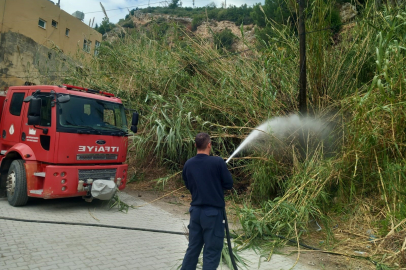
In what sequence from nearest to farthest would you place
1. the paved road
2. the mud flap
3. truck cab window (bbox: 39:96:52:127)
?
1. the paved road
2. truck cab window (bbox: 39:96:52:127)
3. the mud flap

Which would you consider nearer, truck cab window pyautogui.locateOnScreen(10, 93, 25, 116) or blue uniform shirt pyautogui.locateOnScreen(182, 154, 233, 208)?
blue uniform shirt pyautogui.locateOnScreen(182, 154, 233, 208)

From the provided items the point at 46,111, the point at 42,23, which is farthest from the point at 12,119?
the point at 42,23

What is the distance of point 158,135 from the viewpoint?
8.14m

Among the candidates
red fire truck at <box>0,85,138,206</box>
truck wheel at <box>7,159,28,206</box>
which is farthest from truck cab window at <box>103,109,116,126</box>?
truck wheel at <box>7,159,28,206</box>

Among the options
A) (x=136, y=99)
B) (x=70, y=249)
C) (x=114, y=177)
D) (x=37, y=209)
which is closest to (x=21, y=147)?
(x=37, y=209)

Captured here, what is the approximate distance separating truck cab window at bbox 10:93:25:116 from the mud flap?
2.29 meters

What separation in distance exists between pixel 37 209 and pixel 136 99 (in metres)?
4.70

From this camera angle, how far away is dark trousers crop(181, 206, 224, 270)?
9.91ft

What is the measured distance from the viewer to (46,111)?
A: 613cm

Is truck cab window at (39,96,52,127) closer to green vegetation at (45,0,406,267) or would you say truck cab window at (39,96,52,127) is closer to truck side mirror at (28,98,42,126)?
truck side mirror at (28,98,42,126)

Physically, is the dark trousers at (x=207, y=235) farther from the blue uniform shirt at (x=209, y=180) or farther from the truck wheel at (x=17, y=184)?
the truck wheel at (x=17, y=184)

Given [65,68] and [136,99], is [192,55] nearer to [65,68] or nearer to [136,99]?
[136,99]

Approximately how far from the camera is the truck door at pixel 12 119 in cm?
662

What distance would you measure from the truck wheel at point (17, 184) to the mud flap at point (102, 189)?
1.34 metres
